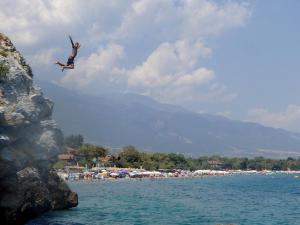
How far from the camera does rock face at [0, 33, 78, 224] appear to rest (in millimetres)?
29375

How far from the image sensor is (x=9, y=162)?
28484 millimetres

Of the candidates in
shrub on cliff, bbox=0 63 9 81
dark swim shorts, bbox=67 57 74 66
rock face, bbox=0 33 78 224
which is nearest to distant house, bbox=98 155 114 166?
rock face, bbox=0 33 78 224

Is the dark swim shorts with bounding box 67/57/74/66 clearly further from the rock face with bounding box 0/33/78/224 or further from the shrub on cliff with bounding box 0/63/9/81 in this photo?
the shrub on cliff with bounding box 0/63/9/81

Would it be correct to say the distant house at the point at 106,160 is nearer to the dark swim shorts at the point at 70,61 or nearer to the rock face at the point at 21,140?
the rock face at the point at 21,140

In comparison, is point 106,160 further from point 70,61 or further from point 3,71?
point 70,61

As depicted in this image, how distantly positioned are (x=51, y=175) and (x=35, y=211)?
902cm


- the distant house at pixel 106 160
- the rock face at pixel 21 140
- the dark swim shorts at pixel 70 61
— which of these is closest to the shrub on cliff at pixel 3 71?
the rock face at pixel 21 140

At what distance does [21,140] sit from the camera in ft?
108

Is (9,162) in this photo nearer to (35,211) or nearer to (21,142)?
(21,142)

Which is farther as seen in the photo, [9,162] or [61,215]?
[61,215]

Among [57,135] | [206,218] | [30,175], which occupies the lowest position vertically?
[206,218]

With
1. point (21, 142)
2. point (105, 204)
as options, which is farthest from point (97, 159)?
point (21, 142)

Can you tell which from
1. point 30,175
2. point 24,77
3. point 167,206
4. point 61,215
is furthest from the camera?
point 167,206

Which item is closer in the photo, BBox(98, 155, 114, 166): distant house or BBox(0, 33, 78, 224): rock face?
BBox(0, 33, 78, 224): rock face
